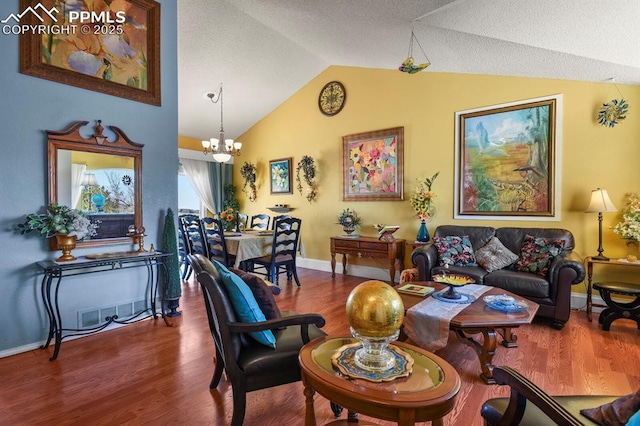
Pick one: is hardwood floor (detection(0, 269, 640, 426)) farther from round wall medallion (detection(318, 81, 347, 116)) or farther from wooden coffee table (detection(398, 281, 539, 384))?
round wall medallion (detection(318, 81, 347, 116))

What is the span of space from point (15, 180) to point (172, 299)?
173 cm

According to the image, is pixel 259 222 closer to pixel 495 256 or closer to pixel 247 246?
pixel 247 246

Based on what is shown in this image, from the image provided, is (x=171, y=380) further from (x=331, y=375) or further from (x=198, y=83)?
(x=198, y=83)

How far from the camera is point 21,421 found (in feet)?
5.79

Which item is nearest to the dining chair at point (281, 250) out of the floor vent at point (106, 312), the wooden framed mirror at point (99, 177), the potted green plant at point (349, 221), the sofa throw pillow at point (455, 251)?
the potted green plant at point (349, 221)

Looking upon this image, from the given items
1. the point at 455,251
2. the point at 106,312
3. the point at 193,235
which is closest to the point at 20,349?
the point at 106,312

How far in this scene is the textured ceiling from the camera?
2621 mm

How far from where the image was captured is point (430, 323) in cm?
223

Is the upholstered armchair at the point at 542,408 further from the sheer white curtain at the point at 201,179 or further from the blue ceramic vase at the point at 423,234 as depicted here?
the sheer white curtain at the point at 201,179

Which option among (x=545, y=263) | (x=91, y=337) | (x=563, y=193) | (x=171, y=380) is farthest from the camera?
(x=563, y=193)

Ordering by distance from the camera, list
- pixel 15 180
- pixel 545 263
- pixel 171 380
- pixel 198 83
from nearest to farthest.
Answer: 1. pixel 171 380
2. pixel 15 180
3. pixel 545 263
4. pixel 198 83

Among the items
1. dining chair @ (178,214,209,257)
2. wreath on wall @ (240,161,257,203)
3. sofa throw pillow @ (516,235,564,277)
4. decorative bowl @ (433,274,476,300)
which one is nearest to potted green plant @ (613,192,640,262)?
sofa throw pillow @ (516,235,564,277)

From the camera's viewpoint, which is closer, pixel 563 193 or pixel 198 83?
pixel 563 193

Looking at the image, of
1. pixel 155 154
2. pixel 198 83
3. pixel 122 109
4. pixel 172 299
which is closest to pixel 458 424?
pixel 172 299
